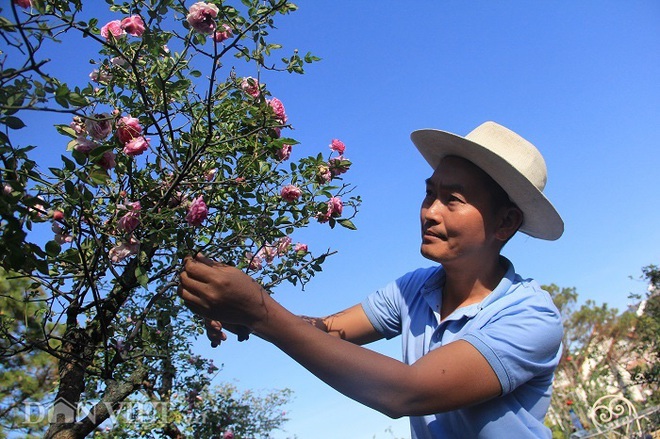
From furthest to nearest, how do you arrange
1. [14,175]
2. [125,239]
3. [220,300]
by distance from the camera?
[125,239] → [14,175] → [220,300]

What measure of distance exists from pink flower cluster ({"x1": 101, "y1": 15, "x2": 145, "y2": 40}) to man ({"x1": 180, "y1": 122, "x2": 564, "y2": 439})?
1037mm

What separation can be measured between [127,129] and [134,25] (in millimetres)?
400

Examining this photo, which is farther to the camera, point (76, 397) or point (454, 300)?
point (76, 397)

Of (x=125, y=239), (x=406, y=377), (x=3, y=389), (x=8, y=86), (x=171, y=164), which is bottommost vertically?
(x=406, y=377)

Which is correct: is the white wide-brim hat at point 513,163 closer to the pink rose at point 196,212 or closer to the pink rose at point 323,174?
the pink rose at point 323,174

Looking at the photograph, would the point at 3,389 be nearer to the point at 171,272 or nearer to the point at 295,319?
the point at 171,272

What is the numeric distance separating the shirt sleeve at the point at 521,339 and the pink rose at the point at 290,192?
40.5 inches

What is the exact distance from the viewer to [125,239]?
82.4 inches

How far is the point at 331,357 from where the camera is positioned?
1.63 meters

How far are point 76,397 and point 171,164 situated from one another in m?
1.22

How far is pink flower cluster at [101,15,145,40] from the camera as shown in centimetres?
217

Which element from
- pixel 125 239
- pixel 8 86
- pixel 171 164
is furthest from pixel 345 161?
pixel 8 86

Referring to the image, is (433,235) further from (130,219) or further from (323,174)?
(130,219)

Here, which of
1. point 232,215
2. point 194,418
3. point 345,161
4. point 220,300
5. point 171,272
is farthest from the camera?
point 194,418
